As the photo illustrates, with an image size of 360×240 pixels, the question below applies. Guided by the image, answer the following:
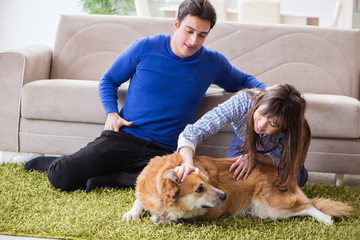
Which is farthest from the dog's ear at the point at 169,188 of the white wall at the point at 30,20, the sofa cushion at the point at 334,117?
the white wall at the point at 30,20

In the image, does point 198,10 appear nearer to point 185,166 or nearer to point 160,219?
point 185,166

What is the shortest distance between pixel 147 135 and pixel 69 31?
1.36m

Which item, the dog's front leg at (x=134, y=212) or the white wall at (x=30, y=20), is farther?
the white wall at (x=30, y=20)

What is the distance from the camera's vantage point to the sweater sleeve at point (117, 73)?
2182 mm

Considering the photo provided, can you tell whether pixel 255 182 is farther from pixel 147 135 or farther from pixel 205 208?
pixel 147 135

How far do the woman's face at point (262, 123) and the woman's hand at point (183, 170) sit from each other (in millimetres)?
319

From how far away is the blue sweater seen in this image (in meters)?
2.12

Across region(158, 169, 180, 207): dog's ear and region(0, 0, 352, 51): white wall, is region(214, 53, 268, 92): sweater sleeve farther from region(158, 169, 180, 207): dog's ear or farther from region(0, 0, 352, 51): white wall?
region(0, 0, 352, 51): white wall

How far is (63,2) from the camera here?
6629 mm

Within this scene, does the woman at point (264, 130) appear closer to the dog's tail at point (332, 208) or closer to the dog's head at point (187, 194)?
the dog's head at point (187, 194)

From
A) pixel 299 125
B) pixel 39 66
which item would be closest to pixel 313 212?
pixel 299 125

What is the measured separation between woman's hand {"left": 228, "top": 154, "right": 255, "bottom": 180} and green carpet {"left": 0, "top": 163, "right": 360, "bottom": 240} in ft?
0.61

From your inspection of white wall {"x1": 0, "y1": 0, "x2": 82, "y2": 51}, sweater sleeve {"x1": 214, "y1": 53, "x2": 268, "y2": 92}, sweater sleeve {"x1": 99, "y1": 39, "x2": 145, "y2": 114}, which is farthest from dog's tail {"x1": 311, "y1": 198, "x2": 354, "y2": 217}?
white wall {"x1": 0, "y1": 0, "x2": 82, "y2": 51}

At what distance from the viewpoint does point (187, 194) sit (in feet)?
5.17
